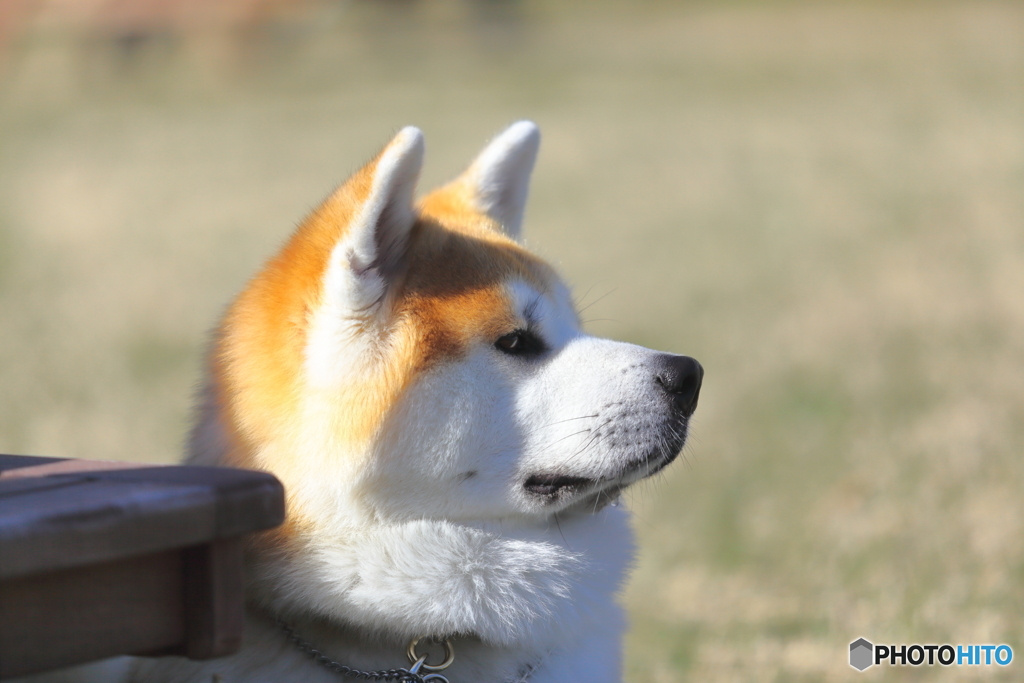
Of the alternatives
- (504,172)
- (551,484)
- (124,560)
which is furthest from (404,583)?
(504,172)

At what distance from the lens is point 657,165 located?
13.2 metres

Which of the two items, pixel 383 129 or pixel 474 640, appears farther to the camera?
pixel 383 129

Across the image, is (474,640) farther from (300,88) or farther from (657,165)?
(300,88)

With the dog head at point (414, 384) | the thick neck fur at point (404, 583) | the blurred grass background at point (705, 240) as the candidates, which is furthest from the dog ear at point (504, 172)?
the thick neck fur at point (404, 583)

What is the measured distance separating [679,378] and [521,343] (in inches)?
14.2

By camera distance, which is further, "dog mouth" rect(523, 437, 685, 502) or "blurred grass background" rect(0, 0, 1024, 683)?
"blurred grass background" rect(0, 0, 1024, 683)

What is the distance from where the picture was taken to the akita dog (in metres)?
1.99

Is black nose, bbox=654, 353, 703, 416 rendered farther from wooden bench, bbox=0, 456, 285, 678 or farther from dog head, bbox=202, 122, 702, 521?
wooden bench, bbox=0, 456, 285, 678

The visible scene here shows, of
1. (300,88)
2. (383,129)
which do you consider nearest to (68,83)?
(300,88)

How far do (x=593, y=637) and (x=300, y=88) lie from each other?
19.3m

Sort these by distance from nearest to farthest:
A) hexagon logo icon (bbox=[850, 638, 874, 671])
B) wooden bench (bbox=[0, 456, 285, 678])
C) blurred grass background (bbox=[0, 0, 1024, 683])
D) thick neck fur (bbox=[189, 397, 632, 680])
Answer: wooden bench (bbox=[0, 456, 285, 678]), thick neck fur (bbox=[189, 397, 632, 680]), hexagon logo icon (bbox=[850, 638, 874, 671]), blurred grass background (bbox=[0, 0, 1024, 683])

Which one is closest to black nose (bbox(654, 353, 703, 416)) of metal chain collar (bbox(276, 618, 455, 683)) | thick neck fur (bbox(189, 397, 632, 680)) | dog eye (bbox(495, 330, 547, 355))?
dog eye (bbox(495, 330, 547, 355))

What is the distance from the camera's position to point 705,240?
10164mm

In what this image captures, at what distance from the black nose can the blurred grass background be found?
32.2 inches
